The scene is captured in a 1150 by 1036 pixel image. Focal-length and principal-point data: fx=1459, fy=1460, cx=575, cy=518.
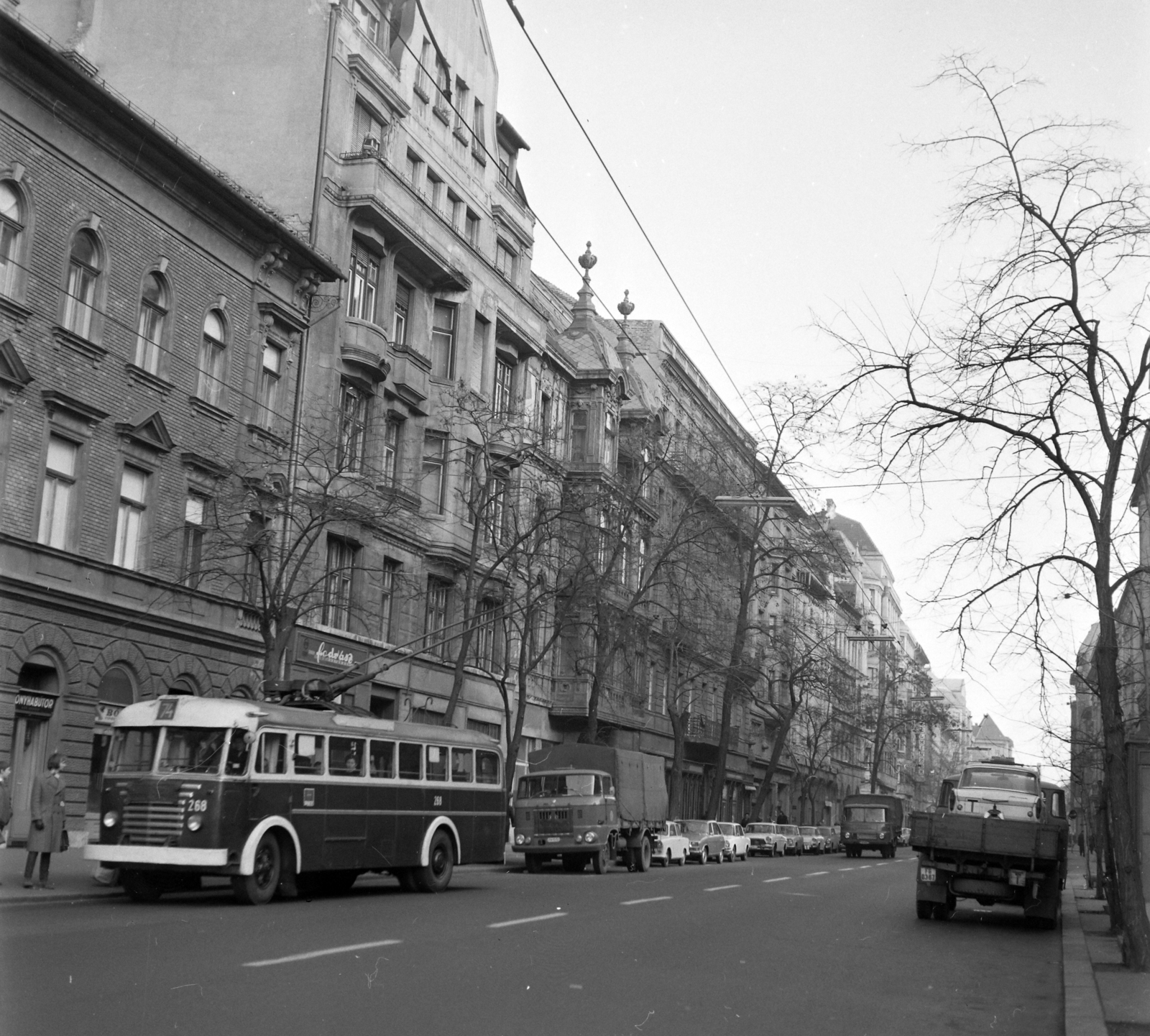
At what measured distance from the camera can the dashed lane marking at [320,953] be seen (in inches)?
458

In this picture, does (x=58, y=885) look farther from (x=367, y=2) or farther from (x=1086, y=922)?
(x=367, y=2)

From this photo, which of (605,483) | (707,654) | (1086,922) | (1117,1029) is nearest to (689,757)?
(707,654)

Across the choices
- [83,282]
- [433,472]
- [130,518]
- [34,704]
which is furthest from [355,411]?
[34,704]

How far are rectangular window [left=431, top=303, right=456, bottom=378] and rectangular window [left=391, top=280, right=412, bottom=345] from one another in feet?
5.06

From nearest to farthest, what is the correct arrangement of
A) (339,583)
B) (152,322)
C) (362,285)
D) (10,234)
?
(10,234) → (152,322) → (339,583) → (362,285)

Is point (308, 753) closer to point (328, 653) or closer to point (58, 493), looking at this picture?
point (58, 493)

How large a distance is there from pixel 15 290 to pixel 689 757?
47.0m

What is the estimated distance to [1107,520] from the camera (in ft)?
55.4

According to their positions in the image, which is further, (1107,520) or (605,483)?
(605,483)

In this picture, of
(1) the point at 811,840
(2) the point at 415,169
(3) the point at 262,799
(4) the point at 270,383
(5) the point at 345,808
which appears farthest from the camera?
(1) the point at 811,840

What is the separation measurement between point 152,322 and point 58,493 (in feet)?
15.4

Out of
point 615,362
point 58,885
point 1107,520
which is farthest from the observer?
point 615,362

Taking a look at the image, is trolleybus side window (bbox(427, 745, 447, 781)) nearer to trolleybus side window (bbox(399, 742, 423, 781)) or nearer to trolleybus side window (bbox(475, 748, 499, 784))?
trolleybus side window (bbox(399, 742, 423, 781))

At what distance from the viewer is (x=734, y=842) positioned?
51344 millimetres
